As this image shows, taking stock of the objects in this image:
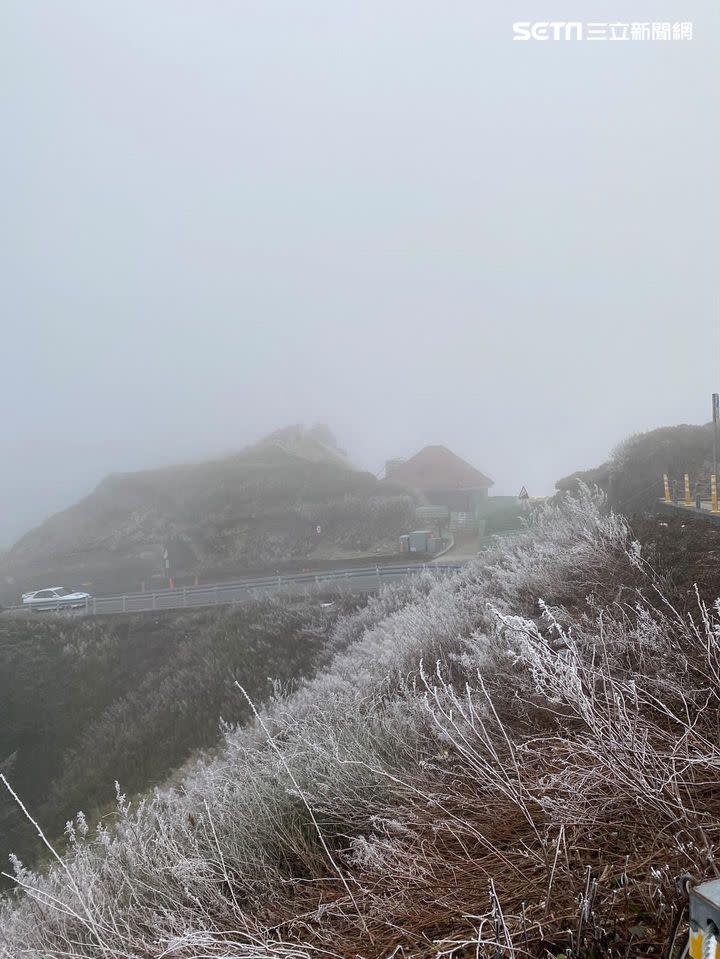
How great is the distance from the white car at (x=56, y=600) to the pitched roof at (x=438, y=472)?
601 inches

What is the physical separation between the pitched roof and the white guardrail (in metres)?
12.0

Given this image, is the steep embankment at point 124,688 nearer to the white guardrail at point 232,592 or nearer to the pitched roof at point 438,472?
the white guardrail at point 232,592

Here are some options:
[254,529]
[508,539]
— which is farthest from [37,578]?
[508,539]

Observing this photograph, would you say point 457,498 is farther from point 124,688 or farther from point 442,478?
point 124,688

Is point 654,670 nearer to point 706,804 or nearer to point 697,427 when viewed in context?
point 706,804

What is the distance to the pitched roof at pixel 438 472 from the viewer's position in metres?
31.0

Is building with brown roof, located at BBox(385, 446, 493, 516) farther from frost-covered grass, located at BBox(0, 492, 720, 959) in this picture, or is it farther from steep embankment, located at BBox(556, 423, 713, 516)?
frost-covered grass, located at BBox(0, 492, 720, 959)

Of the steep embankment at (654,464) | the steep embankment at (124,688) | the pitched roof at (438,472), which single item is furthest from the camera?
the pitched roof at (438,472)

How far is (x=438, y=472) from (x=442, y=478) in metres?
0.63

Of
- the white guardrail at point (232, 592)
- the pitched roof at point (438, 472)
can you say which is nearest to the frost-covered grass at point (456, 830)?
the white guardrail at point (232, 592)

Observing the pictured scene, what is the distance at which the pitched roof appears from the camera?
3100 centimetres

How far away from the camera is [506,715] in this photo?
13.3ft

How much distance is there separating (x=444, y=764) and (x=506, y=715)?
691mm

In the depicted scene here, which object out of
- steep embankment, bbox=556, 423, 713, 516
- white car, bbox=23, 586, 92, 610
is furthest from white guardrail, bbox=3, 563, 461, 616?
steep embankment, bbox=556, 423, 713, 516
